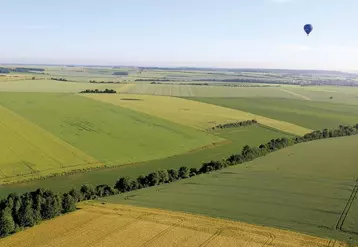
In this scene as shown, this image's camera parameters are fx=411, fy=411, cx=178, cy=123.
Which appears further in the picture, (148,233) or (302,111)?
(302,111)

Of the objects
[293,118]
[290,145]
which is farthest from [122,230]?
[293,118]

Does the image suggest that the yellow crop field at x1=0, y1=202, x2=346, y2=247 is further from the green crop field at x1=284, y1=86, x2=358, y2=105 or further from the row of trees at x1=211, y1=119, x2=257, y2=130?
the green crop field at x1=284, y1=86, x2=358, y2=105

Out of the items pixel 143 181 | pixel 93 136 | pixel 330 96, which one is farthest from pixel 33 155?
pixel 330 96

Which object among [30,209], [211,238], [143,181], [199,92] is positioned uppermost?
[199,92]

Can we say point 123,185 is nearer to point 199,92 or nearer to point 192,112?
point 192,112

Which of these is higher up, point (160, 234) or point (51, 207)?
point (51, 207)

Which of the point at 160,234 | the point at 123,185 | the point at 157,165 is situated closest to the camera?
the point at 160,234
